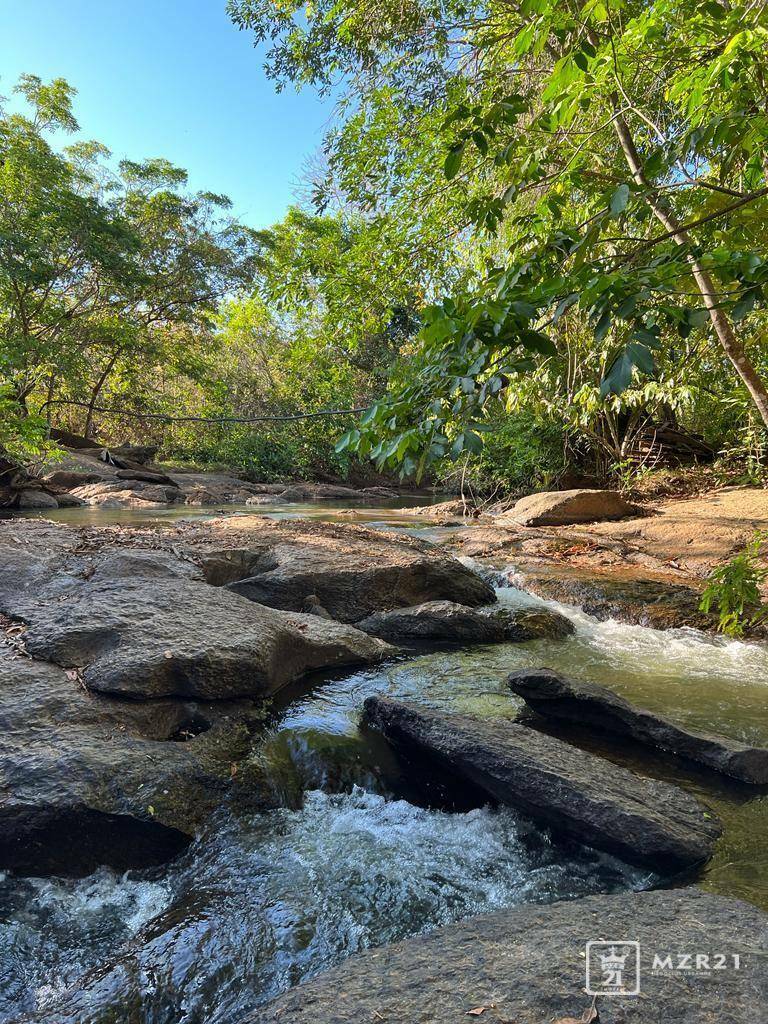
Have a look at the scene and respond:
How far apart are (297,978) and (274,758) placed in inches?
51.3

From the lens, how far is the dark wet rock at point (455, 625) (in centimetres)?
547

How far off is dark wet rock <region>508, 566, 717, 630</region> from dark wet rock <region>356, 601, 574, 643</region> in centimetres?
70

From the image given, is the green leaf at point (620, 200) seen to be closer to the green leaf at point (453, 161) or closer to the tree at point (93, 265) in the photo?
the green leaf at point (453, 161)

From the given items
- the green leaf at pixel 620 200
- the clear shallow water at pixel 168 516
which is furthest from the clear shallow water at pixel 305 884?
the clear shallow water at pixel 168 516

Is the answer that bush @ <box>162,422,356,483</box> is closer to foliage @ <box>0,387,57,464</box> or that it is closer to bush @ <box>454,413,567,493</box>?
bush @ <box>454,413,567,493</box>

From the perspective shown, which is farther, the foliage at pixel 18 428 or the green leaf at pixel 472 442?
the foliage at pixel 18 428

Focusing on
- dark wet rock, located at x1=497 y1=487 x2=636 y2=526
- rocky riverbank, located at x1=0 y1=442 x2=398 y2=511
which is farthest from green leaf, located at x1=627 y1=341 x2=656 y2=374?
Result: rocky riverbank, located at x1=0 y1=442 x2=398 y2=511

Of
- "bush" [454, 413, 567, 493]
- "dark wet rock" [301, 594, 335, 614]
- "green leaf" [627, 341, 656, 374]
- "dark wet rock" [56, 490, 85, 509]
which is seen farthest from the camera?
"dark wet rock" [56, 490, 85, 509]

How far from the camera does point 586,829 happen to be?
2562mm

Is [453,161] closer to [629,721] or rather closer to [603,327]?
[603,327]

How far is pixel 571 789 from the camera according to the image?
105 inches

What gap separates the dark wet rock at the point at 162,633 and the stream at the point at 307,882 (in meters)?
0.49

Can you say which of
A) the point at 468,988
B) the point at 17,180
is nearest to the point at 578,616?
the point at 468,988

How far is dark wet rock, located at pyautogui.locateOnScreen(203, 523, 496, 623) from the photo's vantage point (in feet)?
18.9
